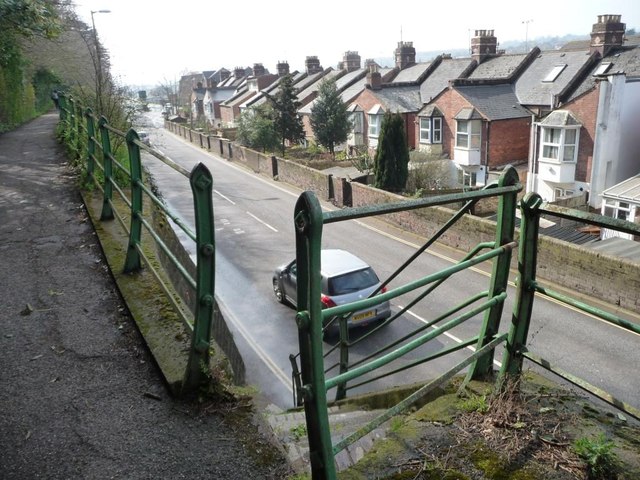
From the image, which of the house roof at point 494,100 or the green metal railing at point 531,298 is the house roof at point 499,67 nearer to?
the house roof at point 494,100

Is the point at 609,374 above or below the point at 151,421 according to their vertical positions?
below

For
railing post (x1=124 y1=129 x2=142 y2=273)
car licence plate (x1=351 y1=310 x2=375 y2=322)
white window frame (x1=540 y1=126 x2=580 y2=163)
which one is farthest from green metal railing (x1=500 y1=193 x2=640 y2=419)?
white window frame (x1=540 y1=126 x2=580 y2=163)

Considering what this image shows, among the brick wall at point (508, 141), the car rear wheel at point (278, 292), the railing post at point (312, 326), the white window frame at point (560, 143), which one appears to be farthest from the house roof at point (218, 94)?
the railing post at point (312, 326)

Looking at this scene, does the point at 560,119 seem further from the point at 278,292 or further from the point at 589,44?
the point at 278,292

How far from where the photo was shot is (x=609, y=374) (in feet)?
36.3

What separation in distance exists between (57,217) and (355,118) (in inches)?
1372

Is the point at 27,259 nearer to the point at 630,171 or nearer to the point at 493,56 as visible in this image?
the point at 630,171

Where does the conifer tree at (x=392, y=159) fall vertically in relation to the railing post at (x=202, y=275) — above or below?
below

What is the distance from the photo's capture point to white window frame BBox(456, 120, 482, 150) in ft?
99.7

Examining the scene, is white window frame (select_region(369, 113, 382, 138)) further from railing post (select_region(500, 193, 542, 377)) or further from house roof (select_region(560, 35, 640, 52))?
railing post (select_region(500, 193, 542, 377))

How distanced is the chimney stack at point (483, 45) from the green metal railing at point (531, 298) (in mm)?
36614

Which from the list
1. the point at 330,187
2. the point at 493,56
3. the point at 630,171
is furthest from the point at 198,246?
the point at 493,56

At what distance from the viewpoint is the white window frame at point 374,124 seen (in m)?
37.4

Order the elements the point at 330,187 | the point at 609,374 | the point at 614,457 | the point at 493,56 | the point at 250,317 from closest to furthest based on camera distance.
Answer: the point at 614,457 < the point at 609,374 < the point at 250,317 < the point at 330,187 < the point at 493,56
